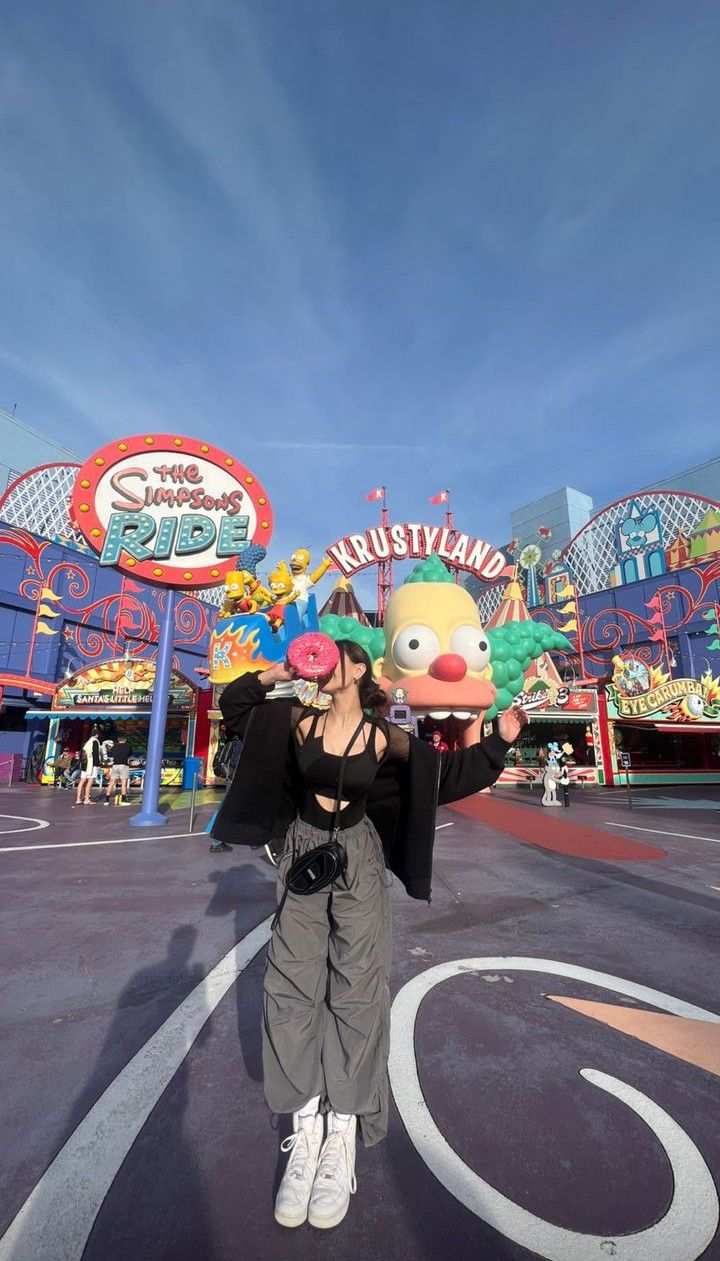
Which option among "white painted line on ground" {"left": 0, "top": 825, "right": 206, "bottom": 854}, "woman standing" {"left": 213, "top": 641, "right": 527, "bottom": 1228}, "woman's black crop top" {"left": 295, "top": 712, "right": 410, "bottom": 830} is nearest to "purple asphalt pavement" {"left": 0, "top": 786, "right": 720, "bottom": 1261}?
"woman standing" {"left": 213, "top": 641, "right": 527, "bottom": 1228}

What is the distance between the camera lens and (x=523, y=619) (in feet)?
63.1

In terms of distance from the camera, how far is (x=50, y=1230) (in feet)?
4.62

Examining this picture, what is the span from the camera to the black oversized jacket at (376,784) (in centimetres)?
198

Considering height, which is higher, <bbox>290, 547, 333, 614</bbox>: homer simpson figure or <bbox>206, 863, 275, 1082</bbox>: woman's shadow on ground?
<bbox>290, 547, 333, 614</bbox>: homer simpson figure

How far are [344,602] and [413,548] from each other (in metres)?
2.63

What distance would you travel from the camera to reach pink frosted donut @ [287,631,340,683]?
1.88 m

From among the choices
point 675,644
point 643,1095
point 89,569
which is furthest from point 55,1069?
point 675,644

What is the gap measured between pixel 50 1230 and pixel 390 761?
1544 millimetres

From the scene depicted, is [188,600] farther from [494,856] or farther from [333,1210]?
[333,1210]

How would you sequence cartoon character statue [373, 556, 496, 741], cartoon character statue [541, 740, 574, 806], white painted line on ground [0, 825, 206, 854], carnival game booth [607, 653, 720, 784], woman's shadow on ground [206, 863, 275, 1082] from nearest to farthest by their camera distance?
woman's shadow on ground [206, 863, 275, 1082] < white painted line on ground [0, 825, 206, 854] < cartoon character statue [373, 556, 496, 741] < cartoon character statue [541, 740, 574, 806] < carnival game booth [607, 653, 720, 784]

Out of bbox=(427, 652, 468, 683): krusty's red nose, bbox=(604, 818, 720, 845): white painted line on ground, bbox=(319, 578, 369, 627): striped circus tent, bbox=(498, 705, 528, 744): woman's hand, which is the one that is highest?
bbox=(319, 578, 369, 627): striped circus tent

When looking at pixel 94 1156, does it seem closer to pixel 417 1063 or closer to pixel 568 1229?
pixel 417 1063

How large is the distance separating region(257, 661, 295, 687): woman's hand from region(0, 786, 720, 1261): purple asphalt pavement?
146 centimetres

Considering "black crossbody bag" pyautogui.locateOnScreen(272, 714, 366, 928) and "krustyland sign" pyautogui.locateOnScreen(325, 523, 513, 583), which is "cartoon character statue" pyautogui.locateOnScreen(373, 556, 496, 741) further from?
"black crossbody bag" pyautogui.locateOnScreen(272, 714, 366, 928)
